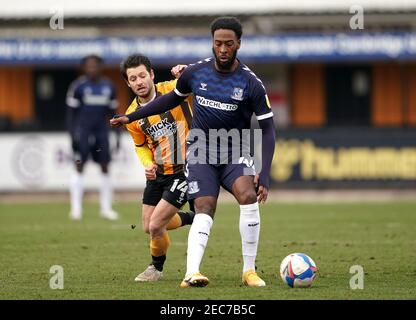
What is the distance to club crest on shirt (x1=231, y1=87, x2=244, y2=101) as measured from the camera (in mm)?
10070

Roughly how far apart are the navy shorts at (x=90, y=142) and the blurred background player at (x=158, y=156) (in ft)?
28.3

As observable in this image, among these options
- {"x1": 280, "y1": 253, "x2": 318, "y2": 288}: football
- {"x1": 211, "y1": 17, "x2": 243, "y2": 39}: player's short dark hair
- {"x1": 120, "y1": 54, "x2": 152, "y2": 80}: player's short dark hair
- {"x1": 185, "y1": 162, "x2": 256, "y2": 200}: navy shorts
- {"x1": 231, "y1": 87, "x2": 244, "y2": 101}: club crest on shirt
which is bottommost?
{"x1": 280, "y1": 253, "x2": 318, "y2": 288}: football

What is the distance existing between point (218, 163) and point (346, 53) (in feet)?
66.5

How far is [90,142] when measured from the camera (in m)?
20.3

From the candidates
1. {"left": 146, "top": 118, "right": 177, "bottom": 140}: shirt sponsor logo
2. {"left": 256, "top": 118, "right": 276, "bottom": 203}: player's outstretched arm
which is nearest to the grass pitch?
{"left": 256, "top": 118, "right": 276, "bottom": 203}: player's outstretched arm

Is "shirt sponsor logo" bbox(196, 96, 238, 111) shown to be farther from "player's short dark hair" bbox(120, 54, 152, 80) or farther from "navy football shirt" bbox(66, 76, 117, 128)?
"navy football shirt" bbox(66, 76, 117, 128)

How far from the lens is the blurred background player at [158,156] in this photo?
35.9 feet

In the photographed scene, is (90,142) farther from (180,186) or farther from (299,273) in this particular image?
(299,273)

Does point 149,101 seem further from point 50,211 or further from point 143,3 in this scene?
point 143,3

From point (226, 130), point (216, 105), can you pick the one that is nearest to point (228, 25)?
point (216, 105)

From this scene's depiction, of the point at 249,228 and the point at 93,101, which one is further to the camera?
the point at 93,101

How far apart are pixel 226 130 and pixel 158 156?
1.33 m

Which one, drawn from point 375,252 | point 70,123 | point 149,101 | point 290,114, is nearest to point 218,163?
point 149,101

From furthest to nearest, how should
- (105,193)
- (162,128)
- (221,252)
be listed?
(105,193) < (221,252) < (162,128)
